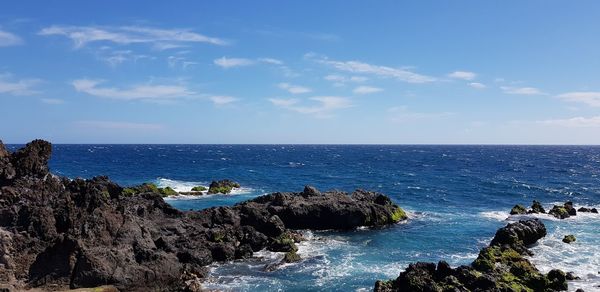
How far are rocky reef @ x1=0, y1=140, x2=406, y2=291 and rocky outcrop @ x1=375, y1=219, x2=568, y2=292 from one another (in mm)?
12958

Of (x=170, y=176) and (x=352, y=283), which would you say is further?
(x=170, y=176)

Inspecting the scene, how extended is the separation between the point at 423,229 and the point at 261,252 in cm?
2295

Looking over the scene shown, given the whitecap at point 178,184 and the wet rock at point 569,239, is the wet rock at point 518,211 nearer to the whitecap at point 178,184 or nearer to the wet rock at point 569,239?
the wet rock at point 569,239

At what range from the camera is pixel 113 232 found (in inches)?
1534

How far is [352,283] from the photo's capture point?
38.3 metres

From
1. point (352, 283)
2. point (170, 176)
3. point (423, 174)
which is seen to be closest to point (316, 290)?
point (352, 283)

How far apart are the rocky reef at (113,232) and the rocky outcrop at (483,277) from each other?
42.5 ft

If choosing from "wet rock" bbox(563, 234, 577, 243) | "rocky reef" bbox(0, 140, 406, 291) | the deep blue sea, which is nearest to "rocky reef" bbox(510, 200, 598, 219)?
the deep blue sea

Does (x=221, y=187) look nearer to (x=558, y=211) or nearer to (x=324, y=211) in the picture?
(x=324, y=211)

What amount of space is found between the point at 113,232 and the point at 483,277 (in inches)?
1107

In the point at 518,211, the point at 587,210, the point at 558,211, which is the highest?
the point at 558,211

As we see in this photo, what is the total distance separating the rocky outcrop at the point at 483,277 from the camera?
3347cm

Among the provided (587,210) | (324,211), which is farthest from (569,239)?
(324,211)

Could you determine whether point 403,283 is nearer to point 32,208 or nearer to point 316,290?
point 316,290
